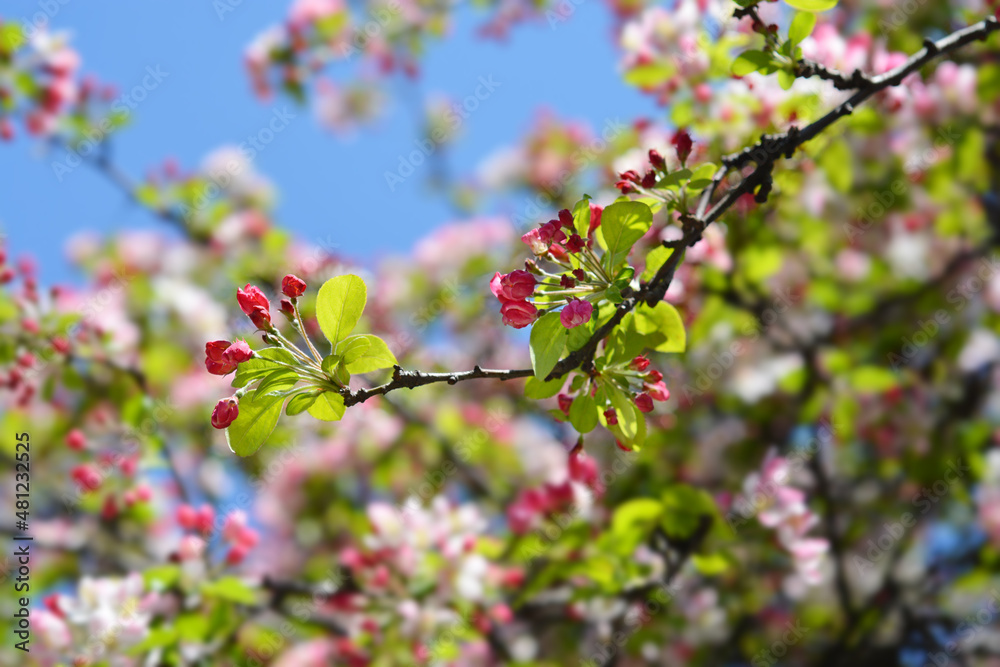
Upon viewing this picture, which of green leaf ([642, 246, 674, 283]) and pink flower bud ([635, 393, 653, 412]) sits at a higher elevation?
green leaf ([642, 246, 674, 283])

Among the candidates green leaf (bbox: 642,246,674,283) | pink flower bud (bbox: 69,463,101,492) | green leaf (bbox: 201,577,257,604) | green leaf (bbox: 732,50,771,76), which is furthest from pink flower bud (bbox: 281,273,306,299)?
pink flower bud (bbox: 69,463,101,492)

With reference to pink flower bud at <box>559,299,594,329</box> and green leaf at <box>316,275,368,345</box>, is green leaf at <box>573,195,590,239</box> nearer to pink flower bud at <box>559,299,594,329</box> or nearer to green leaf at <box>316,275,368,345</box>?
pink flower bud at <box>559,299,594,329</box>

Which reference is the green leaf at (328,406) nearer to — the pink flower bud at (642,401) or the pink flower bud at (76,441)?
the pink flower bud at (642,401)

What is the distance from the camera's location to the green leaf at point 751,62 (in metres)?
1.21

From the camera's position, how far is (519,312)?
0.91 meters

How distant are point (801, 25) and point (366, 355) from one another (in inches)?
35.0

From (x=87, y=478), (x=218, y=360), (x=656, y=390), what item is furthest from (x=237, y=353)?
(x=87, y=478)

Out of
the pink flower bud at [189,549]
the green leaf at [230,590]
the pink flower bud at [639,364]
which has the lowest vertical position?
the pink flower bud at [639,364]

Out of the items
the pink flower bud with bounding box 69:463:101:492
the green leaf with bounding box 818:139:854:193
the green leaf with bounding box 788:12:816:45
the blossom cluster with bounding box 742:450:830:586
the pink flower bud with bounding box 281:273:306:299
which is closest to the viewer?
the pink flower bud with bounding box 281:273:306:299

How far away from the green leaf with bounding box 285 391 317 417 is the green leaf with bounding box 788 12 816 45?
37.6 inches
